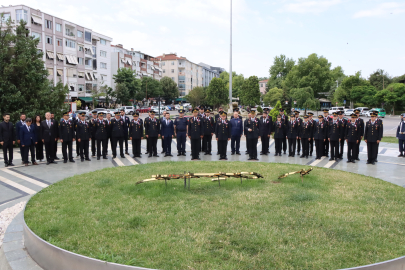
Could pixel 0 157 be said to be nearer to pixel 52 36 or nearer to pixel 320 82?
pixel 52 36

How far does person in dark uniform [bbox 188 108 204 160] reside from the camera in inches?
523

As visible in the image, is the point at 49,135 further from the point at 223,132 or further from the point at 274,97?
the point at 274,97

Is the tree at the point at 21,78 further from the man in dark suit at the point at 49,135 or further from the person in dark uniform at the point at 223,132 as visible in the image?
the person in dark uniform at the point at 223,132

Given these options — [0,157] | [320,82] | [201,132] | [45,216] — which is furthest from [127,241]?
[320,82]

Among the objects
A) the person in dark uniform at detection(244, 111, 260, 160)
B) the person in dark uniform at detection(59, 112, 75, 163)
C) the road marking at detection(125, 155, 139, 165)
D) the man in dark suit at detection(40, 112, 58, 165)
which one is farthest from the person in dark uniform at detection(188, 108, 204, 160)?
the man in dark suit at detection(40, 112, 58, 165)

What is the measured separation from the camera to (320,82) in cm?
7062

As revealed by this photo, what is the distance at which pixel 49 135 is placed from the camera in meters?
12.4

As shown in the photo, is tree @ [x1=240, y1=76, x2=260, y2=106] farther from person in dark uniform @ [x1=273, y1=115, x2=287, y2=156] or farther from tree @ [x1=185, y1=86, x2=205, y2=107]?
person in dark uniform @ [x1=273, y1=115, x2=287, y2=156]

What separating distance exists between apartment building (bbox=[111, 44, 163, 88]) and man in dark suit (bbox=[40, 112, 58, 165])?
53.1 metres

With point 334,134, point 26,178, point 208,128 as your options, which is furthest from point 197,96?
point 26,178

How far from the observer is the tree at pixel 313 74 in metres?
68.8

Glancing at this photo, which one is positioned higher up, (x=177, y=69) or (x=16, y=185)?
(x=177, y=69)

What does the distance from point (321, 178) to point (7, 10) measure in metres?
47.0

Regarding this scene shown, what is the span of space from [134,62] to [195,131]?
71562 mm
